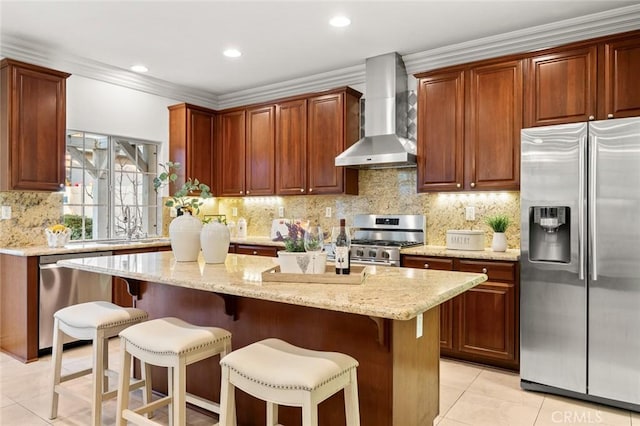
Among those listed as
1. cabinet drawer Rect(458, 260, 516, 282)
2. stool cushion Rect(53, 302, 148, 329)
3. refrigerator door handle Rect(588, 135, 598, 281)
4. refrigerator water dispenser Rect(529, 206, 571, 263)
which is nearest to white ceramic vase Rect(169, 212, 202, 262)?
stool cushion Rect(53, 302, 148, 329)

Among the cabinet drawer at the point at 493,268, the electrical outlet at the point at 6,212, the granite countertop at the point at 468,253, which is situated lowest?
the cabinet drawer at the point at 493,268

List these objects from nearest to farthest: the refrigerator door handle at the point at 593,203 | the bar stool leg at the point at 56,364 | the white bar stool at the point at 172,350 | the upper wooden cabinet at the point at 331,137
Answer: the white bar stool at the point at 172,350 → the bar stool leg at the point at 56,364 → the refrigerator door handle at the point at 593,203 → the upper wooden cabinet at the point at 331,137

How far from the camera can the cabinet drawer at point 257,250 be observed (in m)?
4.75

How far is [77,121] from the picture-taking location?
443 cm

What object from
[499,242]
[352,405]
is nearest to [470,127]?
[499,242]

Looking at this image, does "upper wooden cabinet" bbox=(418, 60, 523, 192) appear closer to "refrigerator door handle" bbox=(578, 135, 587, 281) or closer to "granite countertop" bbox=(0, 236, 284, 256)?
"refrigerator door handle" bbox=(578, 135, 587, 281)

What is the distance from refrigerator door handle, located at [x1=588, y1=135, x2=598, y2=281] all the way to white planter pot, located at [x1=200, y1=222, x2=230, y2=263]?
2.35m

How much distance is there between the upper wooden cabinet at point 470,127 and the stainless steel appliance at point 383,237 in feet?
1.64

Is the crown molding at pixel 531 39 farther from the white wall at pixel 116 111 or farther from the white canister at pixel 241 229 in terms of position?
the white wall at pixel 116 111

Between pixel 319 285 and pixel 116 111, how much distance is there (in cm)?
386

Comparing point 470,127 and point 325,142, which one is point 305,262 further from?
point 325,142

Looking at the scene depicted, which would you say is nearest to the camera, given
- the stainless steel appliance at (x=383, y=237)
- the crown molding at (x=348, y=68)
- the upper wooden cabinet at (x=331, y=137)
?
the crown molding at (x=348, y=68)

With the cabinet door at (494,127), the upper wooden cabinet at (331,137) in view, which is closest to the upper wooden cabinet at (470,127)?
the cabinet door at (494,127)

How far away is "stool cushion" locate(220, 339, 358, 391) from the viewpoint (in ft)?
5.10
